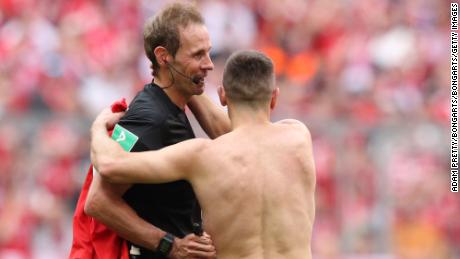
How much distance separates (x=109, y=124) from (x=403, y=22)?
739 cm

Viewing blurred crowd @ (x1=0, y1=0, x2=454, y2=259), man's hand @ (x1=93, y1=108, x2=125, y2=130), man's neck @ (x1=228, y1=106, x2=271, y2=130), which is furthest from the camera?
blurred crowd @ (x1=0, y1=0, x2=454, y2=259)

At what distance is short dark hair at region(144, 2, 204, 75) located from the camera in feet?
19.7

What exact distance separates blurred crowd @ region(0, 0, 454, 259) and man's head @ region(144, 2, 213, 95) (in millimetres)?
3344

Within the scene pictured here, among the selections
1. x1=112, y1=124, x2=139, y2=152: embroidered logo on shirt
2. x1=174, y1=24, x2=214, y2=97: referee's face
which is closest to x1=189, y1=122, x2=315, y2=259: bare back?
x1=112, y1=124, x2=139, y2=152: embroidered logo on shirt

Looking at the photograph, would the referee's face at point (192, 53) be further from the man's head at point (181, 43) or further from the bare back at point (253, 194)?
the bare back at point (253, 194)

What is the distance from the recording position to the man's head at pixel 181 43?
6020 millimetres

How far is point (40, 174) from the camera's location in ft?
33.3

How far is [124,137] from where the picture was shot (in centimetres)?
583

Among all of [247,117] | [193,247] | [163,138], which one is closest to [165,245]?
[193,247]

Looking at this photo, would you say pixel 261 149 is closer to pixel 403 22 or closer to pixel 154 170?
pixel 154 170

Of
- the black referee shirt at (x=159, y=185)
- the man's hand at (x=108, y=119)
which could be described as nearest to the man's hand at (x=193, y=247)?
the black referee shirt at (x=159, y=185)

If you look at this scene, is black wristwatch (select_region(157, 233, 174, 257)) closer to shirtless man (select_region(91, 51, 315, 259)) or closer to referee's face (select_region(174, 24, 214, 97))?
shirtless man (select_region(91, 51, 315, 259))

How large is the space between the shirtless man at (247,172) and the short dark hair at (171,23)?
0.50 meters

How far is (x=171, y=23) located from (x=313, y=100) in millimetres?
5791
